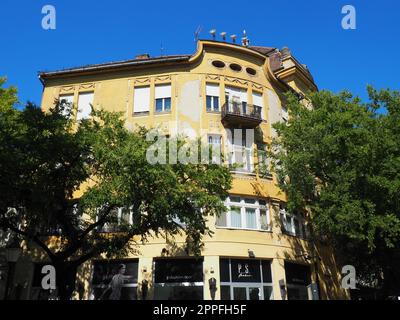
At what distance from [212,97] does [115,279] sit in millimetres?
12184

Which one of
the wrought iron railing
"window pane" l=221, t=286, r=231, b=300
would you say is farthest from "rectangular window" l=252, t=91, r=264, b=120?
"window pane" l=221, t=286, r=231, b=300

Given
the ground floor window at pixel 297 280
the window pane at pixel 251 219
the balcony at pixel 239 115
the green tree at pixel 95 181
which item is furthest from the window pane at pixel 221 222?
the balcony at pixel 239 115

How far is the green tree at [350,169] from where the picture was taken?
1752 cm

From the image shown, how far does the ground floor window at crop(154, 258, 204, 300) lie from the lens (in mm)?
18844

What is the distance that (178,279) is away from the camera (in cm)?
1916

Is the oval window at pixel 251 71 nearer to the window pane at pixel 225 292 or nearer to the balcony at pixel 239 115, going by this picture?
the balcony at pixel 239 115

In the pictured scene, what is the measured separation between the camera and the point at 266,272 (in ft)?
67.2

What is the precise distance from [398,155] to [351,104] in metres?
3.59

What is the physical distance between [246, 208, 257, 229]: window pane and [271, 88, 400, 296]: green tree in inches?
92.0

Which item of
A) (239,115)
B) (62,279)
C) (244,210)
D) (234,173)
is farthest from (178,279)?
(239,115)

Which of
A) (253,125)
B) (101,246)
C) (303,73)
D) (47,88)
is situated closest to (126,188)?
(101,246)

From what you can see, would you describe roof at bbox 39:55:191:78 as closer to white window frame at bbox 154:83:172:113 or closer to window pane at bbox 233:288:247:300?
white window frame at bbox 154:83:172:113

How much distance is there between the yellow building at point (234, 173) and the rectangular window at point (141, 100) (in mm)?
64

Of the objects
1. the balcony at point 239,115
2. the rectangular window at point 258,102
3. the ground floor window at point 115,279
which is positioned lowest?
the ground floor window at point 115,279
